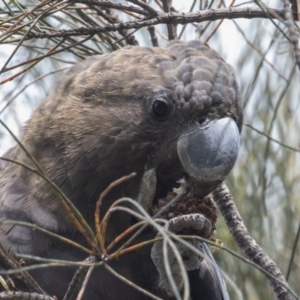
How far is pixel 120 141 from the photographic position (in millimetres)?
2139

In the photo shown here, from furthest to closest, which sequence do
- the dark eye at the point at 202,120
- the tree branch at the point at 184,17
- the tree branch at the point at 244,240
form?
the dark eye at the point at 202,120
the tree branch at the point at 244,240
the tree branch at the point at 184,17

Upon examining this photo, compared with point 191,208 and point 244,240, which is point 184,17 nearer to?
point 191,208

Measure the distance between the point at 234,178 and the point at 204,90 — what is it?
106 cm

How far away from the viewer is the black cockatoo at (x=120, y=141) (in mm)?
2062

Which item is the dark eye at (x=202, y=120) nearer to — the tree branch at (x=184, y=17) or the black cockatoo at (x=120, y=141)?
the black cockatoo at (x=120, y=141)

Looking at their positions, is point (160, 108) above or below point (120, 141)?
above

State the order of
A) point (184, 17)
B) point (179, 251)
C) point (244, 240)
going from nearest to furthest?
point (184, 17) < point (179, 251) < point (244, 240)

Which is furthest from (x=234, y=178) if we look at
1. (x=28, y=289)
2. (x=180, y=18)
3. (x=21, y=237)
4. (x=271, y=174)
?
(x=28, y=289)

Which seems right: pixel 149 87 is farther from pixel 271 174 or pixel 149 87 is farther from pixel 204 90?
pixel 271 174

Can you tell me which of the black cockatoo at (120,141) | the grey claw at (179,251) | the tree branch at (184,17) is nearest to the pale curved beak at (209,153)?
the black cockatoo at (120,141)

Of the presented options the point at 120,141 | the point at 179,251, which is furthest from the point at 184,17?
the point at 179,251

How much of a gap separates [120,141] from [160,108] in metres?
0.16

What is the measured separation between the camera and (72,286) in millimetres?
1366

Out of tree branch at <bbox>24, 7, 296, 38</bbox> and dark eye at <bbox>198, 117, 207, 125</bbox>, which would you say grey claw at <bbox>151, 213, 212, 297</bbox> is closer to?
dark eye at <bbox>198, 117, 207, 125</bbox>
